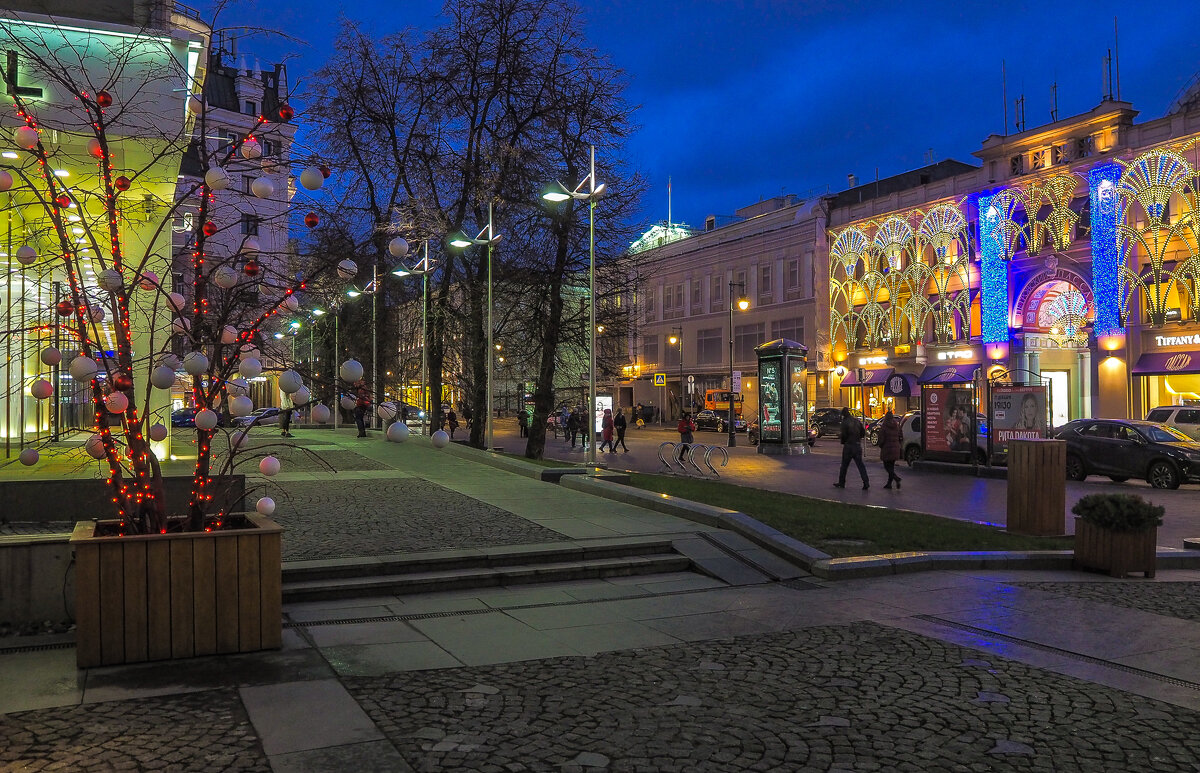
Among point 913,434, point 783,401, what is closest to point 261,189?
point 913,434

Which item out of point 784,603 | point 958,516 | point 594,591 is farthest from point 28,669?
point 958,516

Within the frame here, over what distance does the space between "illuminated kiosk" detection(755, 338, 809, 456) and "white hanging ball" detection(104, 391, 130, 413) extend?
93.6 ft

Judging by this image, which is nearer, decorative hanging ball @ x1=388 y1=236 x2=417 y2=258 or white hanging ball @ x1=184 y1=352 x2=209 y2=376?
white hanging ball @ x1=184 y1=352 x2=209 y2=376

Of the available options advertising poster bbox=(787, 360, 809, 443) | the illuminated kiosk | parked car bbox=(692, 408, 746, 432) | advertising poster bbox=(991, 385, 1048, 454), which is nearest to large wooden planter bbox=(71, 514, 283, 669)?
advertising poster bbox=(991, 385, 1048, 454)

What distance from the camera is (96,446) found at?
6879 mm

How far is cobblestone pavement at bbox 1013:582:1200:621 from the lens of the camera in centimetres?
840

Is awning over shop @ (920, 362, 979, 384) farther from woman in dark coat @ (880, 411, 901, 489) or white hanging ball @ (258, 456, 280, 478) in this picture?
white hanging ball @ (258, 456, 280, 478)

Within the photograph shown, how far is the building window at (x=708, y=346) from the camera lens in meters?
66.3

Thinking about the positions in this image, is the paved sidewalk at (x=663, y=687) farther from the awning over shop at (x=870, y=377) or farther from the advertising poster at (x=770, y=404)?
the awning over shop at (x=870, y=377)

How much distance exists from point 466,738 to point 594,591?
173 inches

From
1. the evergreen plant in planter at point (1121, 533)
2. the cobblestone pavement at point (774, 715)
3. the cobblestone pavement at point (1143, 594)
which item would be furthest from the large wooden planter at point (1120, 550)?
the cobblestone pavement at point (774, 715)

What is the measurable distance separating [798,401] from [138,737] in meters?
30.7

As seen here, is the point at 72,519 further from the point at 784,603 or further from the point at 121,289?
the point at 784,603

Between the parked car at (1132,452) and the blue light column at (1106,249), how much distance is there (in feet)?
66.5
